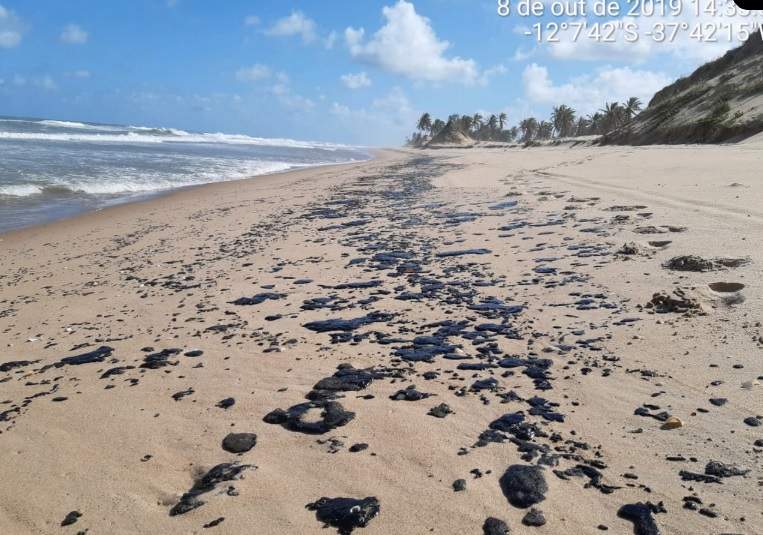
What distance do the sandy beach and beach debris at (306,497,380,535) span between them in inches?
0.7

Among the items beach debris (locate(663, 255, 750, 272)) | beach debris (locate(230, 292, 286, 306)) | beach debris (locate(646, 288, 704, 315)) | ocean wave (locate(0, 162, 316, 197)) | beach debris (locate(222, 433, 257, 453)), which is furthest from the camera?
ocean wave (locate(0, 162, 316, 197))

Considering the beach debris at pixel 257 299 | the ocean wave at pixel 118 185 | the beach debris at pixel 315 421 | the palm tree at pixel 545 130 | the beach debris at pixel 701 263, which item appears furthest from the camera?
the palm tree at pixel 545 130

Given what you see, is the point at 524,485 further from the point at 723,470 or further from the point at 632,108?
the point at 632,108

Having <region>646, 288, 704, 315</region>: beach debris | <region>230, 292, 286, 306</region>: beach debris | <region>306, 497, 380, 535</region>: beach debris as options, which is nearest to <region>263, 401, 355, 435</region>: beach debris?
<region>306, 497, 380, 535</region>: beach debris

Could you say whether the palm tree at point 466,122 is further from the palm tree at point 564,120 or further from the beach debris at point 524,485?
the beach debris at point 524,485

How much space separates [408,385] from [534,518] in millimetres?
1460

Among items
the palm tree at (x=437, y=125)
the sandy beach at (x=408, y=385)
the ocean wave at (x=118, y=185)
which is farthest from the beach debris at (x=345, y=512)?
the palm tree at (x=437, y=125)

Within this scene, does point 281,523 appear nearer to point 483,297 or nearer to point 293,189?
point 483,297

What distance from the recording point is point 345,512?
98.3 inches

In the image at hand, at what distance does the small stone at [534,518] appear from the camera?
2.35 meters

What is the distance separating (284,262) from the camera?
298 inches

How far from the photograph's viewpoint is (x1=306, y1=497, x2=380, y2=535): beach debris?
2.42 metres

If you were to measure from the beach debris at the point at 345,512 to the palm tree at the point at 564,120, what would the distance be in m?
87.5

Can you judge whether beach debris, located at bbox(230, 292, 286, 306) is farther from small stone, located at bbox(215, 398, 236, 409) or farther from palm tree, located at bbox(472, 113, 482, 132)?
palm tree, located at bbox(472, 113, 482, 132)
